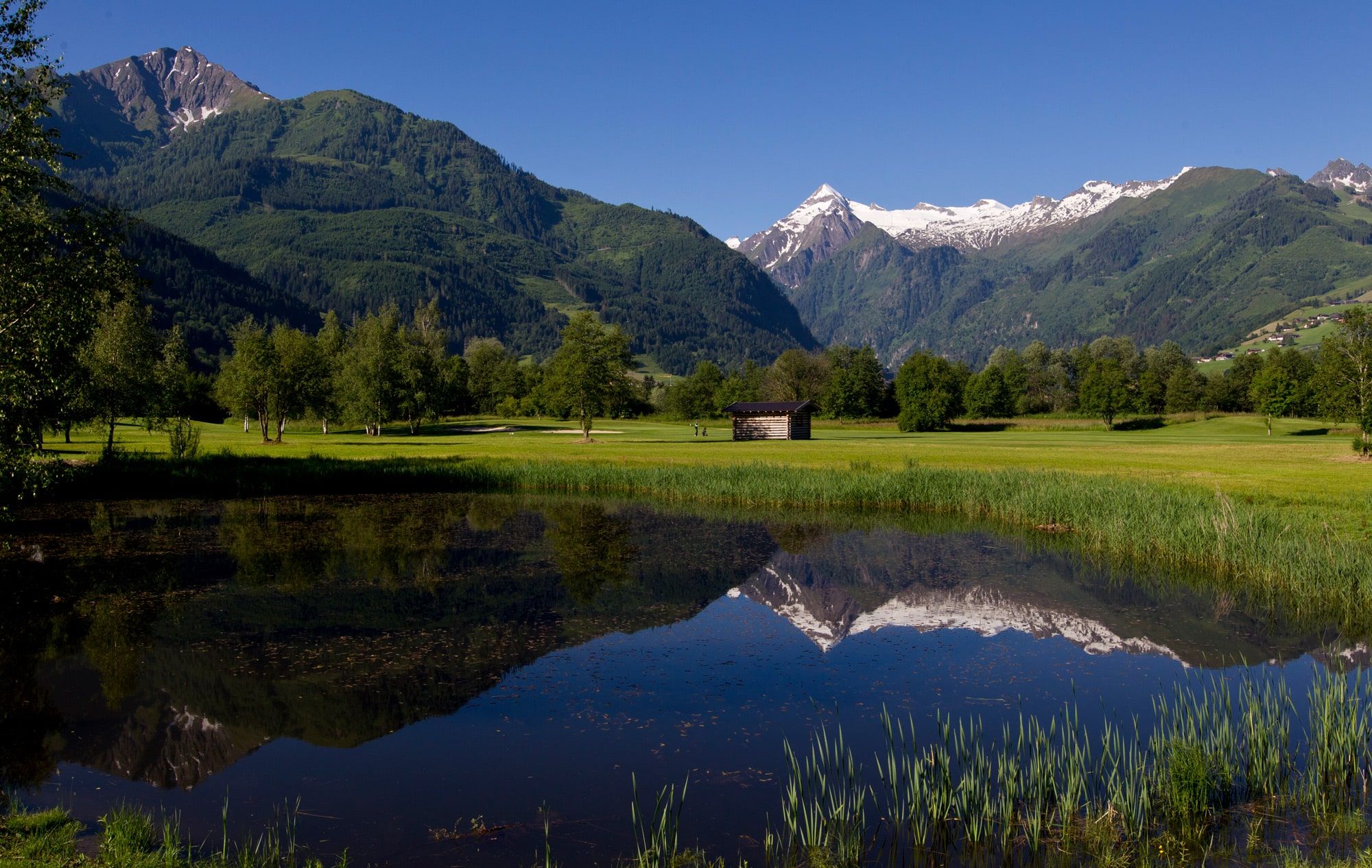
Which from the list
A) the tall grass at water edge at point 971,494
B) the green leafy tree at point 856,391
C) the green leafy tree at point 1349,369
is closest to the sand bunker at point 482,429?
the tall grass at water edge at point 971,494

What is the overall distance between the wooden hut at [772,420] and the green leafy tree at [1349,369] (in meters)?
43.7

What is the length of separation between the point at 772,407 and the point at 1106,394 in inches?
2023

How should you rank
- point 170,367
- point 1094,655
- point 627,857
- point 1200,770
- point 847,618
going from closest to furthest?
point 627,857, point 1200,770, point 1094,655, point 847,618, point 170,367

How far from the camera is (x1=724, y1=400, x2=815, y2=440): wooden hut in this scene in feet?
295

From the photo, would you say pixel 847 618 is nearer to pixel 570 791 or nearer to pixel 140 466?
pixel 570 791

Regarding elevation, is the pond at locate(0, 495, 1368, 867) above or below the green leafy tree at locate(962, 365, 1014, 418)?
below

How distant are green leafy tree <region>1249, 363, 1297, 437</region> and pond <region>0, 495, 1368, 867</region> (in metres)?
86.3

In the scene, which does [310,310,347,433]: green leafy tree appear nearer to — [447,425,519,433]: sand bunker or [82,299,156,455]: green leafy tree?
[447,425,519,433]: sand bunker

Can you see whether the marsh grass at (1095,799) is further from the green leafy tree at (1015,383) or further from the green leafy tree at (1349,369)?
the green leafy tree at (1015,383)

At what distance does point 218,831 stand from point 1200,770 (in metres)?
11.9

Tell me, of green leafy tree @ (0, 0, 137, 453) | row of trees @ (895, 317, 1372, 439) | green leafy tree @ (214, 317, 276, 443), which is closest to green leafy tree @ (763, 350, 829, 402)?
Result: row of trees @ (895, 317, 1372, 439)

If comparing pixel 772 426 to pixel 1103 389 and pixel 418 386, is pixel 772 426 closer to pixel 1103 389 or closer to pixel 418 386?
pixel 418 386

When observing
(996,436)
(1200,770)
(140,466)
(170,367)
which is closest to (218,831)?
(1200,770)

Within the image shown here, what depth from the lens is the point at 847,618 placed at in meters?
22.0
